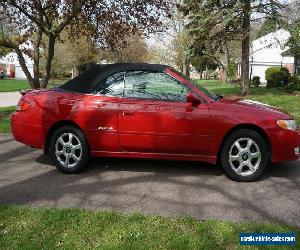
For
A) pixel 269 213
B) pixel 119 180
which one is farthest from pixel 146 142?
pixel 269 213

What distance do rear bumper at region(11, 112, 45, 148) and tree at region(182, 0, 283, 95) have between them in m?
15.0

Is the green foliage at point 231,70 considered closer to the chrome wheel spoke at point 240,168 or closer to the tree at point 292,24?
the tree at point 292,24

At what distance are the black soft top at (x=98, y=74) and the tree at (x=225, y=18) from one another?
1457cm

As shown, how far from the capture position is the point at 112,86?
20.4ft

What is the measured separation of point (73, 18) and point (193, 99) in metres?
9.15

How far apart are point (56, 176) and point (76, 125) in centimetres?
79

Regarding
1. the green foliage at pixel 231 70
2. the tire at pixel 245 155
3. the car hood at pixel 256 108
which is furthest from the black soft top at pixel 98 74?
the green foliage at pixel 231 70

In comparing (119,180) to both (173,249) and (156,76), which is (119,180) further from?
(173,249)

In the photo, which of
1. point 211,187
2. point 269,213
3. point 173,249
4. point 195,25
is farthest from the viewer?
point 195,25

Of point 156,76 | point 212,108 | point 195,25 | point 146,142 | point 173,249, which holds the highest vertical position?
point 195,25

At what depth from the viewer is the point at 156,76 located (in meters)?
6.17

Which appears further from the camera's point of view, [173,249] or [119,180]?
[119,180]

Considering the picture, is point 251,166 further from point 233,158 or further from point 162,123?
point 162,123

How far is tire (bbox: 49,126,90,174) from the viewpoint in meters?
6.18
